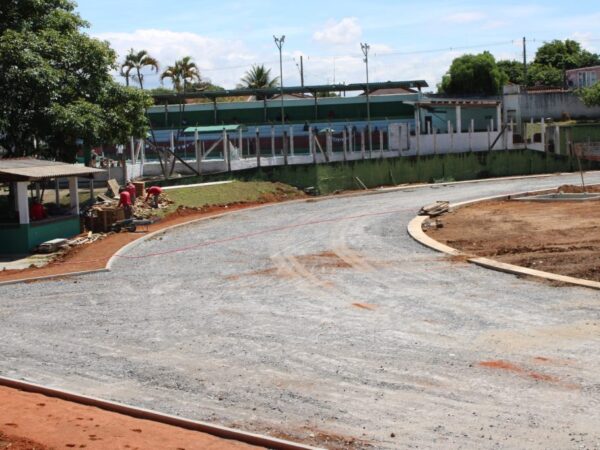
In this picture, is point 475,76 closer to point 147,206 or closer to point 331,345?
point 147,206

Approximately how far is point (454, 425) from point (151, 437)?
130 inches

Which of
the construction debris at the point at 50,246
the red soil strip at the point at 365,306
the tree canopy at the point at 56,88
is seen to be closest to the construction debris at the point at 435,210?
the tree canopy at the point at 56,88

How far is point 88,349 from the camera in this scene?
1325 cm

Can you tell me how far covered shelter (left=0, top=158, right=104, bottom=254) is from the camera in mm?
25078

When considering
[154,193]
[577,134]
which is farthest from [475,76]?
[154,193]

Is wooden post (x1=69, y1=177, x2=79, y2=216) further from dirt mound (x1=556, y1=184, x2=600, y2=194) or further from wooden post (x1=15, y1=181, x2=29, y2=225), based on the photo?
dirt mound (x1=556, y1=184, x2=600, y2=194)

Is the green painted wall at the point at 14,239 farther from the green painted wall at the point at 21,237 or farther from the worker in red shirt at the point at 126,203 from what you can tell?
the worker in red shirt at the point at 126,203

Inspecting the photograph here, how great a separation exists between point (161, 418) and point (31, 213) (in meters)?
19.0

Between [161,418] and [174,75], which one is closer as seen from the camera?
[161,418]

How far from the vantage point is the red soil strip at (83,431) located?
28.3 feet

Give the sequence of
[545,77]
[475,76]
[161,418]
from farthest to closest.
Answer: [545,77] → [475,76] → [161,418]

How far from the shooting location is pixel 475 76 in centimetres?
7744

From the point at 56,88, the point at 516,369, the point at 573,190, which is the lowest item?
the point at 516,369

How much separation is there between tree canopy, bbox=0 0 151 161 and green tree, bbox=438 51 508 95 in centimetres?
5065
